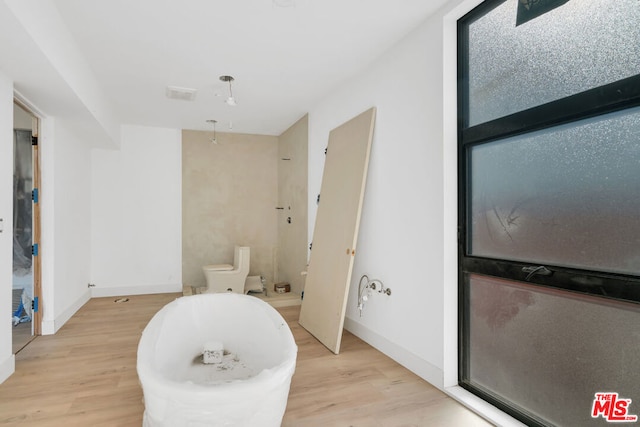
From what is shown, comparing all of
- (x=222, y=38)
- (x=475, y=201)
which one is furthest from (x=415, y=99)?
(x=222, y=38)

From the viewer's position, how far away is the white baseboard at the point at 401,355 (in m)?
2.31

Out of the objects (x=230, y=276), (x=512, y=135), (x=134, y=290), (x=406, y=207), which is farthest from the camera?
(x=134, y=290)

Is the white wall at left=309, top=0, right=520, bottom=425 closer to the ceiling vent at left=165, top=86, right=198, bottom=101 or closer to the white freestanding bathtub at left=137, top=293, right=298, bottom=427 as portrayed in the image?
the white freestanding bathtub at left=137, top=293, right=298, bottom=427

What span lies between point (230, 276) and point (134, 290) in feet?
5.11

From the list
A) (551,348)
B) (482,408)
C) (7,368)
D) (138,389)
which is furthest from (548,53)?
(7,368)

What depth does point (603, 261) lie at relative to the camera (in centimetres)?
150

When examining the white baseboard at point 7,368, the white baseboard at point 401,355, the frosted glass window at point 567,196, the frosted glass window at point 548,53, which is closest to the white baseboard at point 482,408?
the white baseboard at point 401,355

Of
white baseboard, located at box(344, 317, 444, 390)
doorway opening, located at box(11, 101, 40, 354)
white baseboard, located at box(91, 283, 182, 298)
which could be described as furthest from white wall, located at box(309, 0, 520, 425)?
white baseboard, located at box(91, 283, 182, 298)

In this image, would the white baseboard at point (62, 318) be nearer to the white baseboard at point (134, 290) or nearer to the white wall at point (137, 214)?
the white baseboard at point (134, 290)

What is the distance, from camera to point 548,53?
1749 mm

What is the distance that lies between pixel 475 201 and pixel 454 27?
1157mm

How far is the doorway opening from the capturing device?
3344 mm

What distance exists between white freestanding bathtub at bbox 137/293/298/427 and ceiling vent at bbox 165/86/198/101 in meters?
2.21

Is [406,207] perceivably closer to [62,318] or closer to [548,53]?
[548,53]
